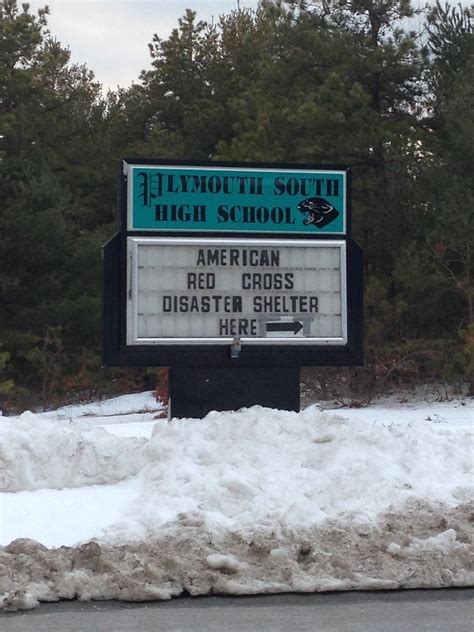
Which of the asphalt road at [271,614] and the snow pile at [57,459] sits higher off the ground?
the snow pile at [57,459]

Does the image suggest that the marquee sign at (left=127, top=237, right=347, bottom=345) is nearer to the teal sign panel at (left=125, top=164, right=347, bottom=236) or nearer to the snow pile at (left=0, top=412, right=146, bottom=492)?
the teal sign panel at (left=125, top=164, right=347, bottom=236)

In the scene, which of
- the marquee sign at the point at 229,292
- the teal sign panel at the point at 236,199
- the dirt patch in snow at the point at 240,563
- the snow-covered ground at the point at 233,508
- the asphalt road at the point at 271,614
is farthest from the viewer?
the teal sign panel at the point at 236,199

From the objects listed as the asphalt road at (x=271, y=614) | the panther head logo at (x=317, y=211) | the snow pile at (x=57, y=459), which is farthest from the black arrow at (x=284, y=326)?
the asphalt road at (x=271, y=614)

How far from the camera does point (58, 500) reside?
9203mm

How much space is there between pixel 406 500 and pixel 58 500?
283cm

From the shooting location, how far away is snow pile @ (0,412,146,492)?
31.8 ft

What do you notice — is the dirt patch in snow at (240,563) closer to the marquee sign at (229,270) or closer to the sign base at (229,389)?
the sign base at (229,389)

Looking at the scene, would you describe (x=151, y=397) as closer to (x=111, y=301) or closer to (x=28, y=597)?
(x=111, y=301)

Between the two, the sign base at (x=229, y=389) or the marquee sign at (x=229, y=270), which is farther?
the sign base at (x=229, y=389)

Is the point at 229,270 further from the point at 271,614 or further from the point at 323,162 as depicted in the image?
the point at 323,162

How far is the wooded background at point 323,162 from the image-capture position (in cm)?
2450

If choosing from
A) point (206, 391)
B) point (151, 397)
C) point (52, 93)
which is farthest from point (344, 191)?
point (52, 93)

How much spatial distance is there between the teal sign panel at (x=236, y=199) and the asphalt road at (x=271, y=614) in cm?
567

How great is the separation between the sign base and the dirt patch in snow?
3.89 m
